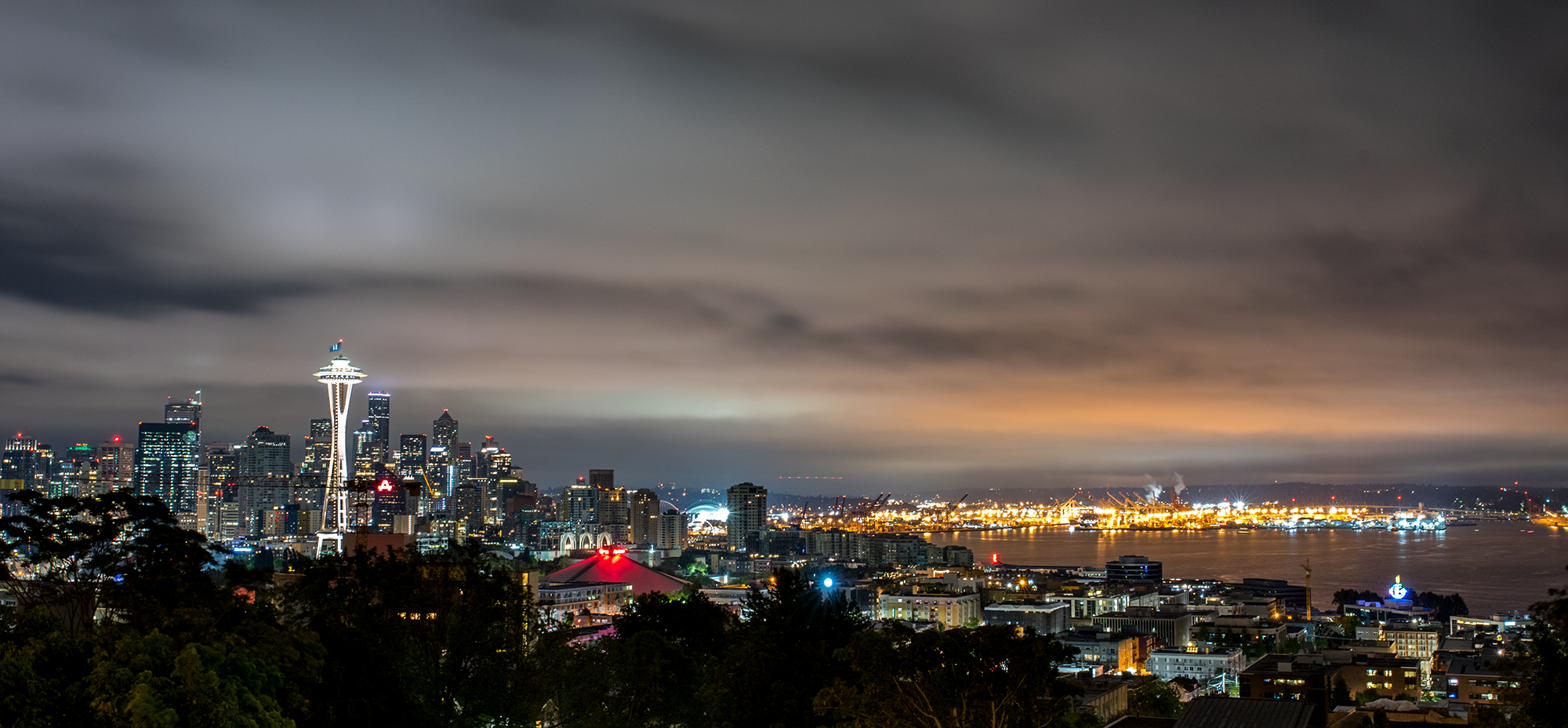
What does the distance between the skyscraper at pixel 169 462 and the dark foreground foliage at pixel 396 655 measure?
11561cm

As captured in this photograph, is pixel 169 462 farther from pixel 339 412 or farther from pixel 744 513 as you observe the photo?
pixel 339 412

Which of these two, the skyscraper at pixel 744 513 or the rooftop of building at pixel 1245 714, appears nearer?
the rooftop of building at pixel 1245 714

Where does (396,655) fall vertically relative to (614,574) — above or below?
above

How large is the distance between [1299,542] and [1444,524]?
41.4m

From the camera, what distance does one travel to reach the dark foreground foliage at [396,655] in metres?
7.68

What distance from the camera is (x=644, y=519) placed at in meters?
122

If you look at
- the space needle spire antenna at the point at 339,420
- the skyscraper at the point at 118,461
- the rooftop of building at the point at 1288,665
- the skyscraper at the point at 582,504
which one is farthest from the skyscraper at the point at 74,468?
the rooftop of building at the point at 1288,665

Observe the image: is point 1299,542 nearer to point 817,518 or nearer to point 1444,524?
point 1444,524

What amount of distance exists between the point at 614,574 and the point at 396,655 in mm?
42271

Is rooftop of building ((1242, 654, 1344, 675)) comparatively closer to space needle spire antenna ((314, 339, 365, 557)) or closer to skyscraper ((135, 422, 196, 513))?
space needle spire antenna ((314, 339, 365, 557))

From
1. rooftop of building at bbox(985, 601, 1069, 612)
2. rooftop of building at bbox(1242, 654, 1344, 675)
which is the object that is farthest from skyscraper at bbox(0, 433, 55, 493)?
rooftop of building at bbox(1242, 654, 1344, 675)

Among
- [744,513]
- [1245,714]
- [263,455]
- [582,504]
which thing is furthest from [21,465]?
[1245,714]

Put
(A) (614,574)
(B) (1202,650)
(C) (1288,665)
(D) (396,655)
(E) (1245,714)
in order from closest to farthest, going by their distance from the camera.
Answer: (E) (1245,714) < (D) (396,655) < (C) (1288,665) < (B) (1202,650) < (A) (614,574)

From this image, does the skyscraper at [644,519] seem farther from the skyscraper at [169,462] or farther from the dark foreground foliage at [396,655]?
the dark foreground foliage at [396,655]
